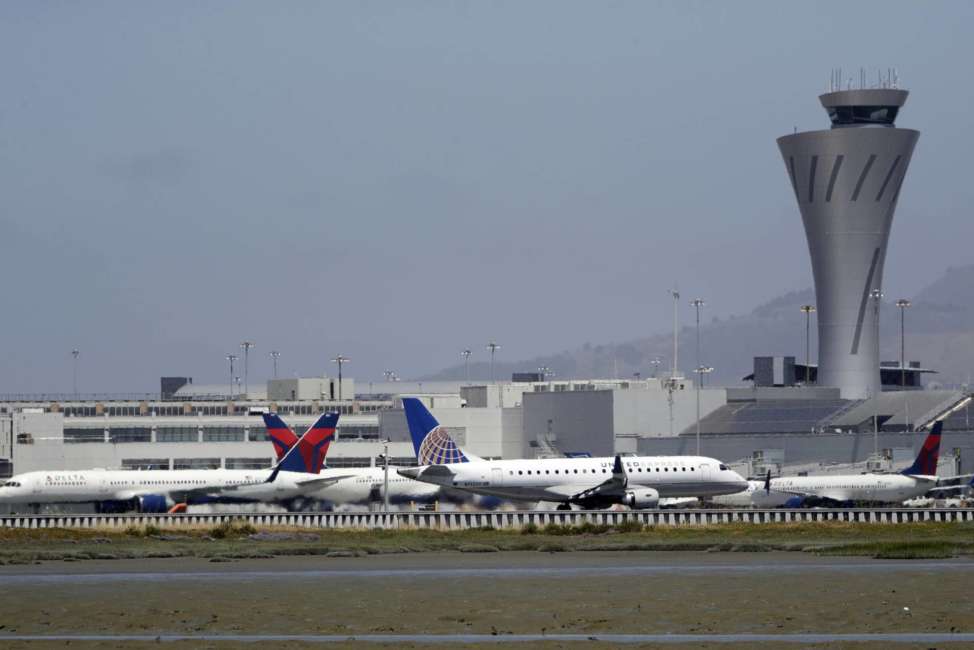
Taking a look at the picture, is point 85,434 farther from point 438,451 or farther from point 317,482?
point 438,451

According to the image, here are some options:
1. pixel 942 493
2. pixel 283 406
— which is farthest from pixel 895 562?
pixel 283 406

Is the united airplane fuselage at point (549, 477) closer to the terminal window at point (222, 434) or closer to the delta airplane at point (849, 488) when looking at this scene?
the delta airplane at point (849, 488)

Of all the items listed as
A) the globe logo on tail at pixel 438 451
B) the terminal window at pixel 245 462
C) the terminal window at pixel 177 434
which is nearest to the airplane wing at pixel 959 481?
the globe logo on tail at pixel 438 451

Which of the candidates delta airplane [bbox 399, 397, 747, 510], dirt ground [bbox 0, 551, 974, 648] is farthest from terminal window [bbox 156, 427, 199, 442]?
dirt ground [bbox 0, 551, 974, 648]

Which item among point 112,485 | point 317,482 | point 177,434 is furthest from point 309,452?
point 177,434

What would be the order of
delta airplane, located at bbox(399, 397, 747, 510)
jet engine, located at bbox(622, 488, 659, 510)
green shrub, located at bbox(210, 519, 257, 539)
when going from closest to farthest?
green shrub, located at bbox(210, 519, 257, 539) < jet engine, located at bbox(622, 488, 659, 510) < delta airplane, located at bbox(399, 397, 747, 510)

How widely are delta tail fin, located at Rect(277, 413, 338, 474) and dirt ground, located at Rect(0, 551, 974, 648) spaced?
152ft

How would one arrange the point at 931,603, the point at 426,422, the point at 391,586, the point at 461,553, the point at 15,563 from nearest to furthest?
the point at 931,603, the point at 391,586, the point at 15,563, the point at 461,553, the point at 426,422

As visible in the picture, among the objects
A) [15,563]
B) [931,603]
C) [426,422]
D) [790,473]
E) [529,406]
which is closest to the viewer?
[931,603]

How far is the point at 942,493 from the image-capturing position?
12600 centimetres

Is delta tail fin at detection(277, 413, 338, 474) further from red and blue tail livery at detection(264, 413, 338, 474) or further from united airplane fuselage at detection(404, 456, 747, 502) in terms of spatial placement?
united airplane fuselage at detection(404, 456, 747, 502)

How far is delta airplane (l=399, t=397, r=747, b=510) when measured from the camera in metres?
98.3

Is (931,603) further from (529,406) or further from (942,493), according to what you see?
(529,406)

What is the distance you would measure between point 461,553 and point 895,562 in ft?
60.9
